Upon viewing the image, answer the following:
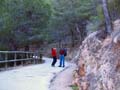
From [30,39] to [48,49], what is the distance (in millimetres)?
16727

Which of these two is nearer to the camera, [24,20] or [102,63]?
[102,63]

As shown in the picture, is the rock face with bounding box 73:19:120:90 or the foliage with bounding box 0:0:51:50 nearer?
the rock face with bounding box 73:19:120:90

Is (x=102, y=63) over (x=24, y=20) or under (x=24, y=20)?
under

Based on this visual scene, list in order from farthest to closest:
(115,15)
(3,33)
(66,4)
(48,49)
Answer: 1. (48,49)
2. (66,4)
3. (3,33)
4. (115,15)

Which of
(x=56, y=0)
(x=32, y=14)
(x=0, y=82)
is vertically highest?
(x=56, y=0)

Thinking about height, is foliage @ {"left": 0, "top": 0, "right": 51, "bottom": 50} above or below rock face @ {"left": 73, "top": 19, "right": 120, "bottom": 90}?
above

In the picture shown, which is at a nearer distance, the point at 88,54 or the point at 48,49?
the point at 88,54

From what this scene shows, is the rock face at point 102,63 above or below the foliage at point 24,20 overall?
below

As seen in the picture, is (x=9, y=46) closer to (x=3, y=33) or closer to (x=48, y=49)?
(x=3, y=33)

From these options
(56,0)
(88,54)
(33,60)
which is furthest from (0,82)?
(56,0)

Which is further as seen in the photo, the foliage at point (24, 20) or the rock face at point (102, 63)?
the foliage at point (24, 20)

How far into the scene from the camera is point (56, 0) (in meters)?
43.1

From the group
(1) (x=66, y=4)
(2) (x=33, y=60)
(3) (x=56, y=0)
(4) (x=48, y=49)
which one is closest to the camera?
(2) (x=33, y=60)

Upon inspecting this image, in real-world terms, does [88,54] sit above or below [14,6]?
below
